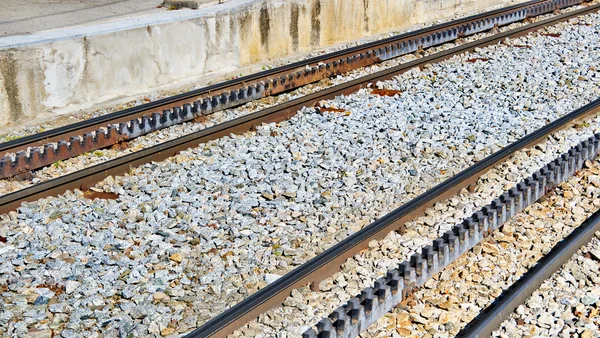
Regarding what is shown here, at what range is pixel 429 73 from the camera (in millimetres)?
10805

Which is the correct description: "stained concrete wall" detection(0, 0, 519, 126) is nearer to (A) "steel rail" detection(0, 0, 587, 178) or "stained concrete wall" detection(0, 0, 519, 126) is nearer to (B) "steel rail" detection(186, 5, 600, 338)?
(A) "steel rail" detection(0, 0, 587, 178)

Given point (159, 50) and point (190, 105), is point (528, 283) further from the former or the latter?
point (159, 50)

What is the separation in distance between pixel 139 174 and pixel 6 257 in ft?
6.04

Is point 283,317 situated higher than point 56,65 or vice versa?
point 56,65

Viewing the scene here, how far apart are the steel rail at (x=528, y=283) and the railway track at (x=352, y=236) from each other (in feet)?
1.60

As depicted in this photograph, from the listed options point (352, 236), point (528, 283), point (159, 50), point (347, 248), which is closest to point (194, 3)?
point (159, 50)

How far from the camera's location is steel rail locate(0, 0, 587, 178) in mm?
7691

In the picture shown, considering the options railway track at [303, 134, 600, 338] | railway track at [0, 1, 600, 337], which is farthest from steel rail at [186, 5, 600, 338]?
railway track at [303, 134, 600, 338]

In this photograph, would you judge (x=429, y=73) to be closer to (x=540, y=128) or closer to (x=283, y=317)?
(x=540, y=128)

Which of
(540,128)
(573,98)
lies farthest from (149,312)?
(573,98)

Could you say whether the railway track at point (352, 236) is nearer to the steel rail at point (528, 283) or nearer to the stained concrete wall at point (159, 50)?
the steel rail at point (528, 283)

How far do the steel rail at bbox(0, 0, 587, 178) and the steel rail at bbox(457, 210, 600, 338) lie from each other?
15.0 feet

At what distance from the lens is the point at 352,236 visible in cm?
565

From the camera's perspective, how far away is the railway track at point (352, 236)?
15.6 feet
